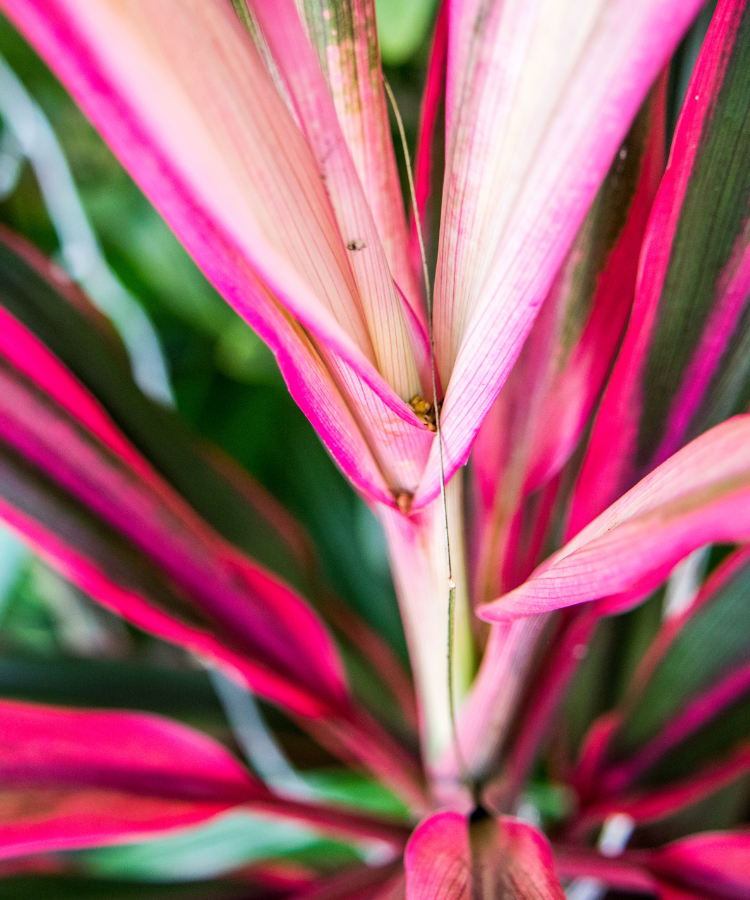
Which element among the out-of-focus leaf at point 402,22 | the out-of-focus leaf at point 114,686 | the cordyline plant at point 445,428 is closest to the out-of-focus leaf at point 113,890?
the cordyline plant at point 445,428

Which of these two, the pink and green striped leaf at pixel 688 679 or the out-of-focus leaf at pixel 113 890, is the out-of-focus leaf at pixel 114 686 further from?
the pink and green striped leaf at pixel 688 679

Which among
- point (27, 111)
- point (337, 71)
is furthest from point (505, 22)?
point (27, 111)

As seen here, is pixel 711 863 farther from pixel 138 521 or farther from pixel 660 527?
pixel 138 521

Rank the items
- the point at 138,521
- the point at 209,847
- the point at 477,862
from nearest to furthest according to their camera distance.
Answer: the point at 477,862 < the point at 138,521 < the point at 209,847

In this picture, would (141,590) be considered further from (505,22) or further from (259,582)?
(505,22)

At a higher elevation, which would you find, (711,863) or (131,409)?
(131,409)

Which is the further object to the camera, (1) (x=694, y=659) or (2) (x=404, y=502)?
(1) (x=694, y=659)

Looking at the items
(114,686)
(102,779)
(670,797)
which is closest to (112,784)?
(102,779)
